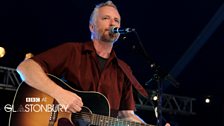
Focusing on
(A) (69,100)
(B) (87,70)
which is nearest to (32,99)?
(A) (69,100)

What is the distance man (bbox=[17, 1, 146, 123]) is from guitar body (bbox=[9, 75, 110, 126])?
0.25 feet

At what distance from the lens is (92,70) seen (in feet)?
11.3

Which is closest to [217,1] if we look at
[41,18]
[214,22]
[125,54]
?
[214,22]

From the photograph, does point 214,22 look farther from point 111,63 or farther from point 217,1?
point 111,63

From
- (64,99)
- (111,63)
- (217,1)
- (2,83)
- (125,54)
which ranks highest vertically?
(217,1)

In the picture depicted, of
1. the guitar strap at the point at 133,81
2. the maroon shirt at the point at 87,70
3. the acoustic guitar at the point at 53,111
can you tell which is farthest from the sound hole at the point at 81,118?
the guitar strap at the point at 133,81

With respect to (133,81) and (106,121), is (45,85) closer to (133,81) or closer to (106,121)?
(106,121)

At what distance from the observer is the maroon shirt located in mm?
3275

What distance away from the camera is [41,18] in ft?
24.3

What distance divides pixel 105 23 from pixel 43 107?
0.90m

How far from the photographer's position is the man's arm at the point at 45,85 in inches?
120

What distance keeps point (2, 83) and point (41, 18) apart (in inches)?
74.6

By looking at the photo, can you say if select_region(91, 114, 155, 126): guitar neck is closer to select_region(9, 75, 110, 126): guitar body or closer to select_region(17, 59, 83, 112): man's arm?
select_region(9, 75, 110, 126): guitar body

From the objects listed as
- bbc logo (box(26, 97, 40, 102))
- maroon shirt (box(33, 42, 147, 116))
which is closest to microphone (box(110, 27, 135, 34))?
maroon shirt (box(33, 42, 147, 116))
